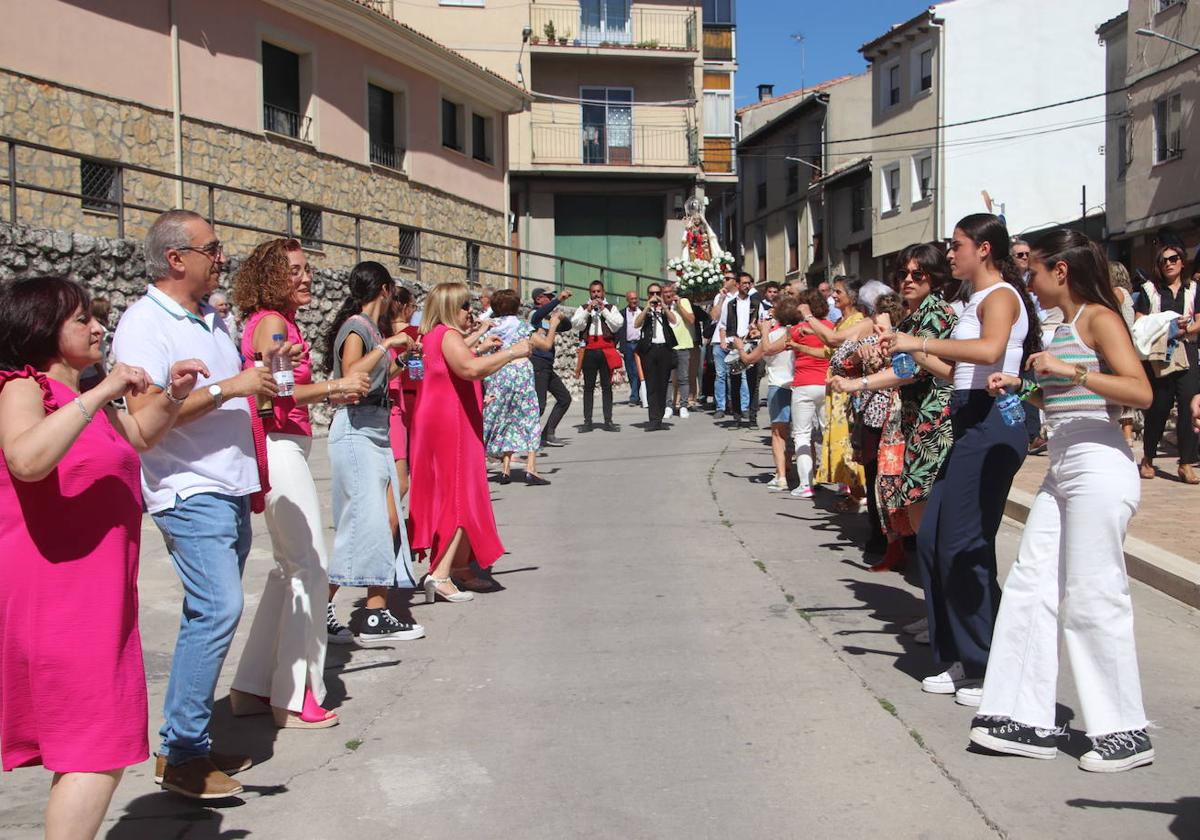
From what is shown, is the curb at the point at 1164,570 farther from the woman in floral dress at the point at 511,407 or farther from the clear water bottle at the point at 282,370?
the woman in floral dress at the point at 511,407

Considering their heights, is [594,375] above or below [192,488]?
above

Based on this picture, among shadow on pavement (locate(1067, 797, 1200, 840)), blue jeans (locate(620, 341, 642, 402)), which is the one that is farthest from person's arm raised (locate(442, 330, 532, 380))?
blue jeans (locate(620, 341, 642, 402))

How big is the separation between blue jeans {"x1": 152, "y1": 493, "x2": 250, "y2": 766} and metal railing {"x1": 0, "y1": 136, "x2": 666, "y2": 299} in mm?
9372

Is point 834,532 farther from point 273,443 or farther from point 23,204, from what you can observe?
point 23,204

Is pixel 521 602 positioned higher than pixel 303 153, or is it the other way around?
pixel 303 153

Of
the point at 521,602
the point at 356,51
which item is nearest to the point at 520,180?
the point at 356,51

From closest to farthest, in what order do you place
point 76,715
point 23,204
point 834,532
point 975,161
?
point 76,715, point 834,532, point 23,204, point 975,161

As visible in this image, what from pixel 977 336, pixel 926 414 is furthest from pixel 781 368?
pixel 977 336

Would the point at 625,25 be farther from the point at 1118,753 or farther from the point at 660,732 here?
the point at 1118,753

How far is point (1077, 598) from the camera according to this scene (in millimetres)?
4668

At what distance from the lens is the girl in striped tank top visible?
4.57 meters

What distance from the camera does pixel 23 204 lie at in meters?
16.9

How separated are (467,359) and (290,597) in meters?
2.51

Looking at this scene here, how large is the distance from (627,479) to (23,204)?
9670 millimetres
